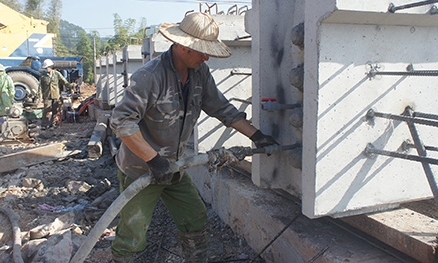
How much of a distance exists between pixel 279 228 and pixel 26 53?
18815 millimetres

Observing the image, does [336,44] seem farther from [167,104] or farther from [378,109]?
[167,104]

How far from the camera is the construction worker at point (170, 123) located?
2.86 meters

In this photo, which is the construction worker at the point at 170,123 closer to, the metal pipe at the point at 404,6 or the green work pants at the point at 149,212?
the green work pants at the point at 149,212

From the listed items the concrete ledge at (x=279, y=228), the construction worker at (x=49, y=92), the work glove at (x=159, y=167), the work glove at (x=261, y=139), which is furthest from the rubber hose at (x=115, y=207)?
the construction worker at (x=49, y=92)

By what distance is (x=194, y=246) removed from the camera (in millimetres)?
3539

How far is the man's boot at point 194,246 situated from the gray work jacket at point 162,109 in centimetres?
73

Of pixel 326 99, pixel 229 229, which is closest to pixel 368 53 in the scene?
pixel 326 99

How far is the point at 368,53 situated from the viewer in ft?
8.62

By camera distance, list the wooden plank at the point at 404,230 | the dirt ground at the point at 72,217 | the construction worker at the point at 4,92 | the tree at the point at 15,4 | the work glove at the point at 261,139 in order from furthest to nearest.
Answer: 1. the tree at the point at 15,4
2. the construction worker at the point at 4,92
3. the dirt ground at the point at 72,217
4. the work glove at the point at 261,139
5. the wooden plank at the point at 404,230

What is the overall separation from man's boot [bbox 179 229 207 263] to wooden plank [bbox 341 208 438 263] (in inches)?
49.2

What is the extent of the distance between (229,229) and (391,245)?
1912 millimetres

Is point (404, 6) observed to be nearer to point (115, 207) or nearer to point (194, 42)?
point (194, 42)

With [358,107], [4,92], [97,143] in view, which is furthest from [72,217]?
[4,92]

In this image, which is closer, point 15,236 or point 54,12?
point 15,236
